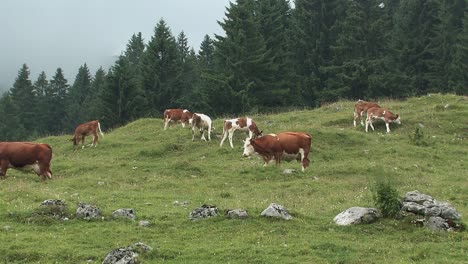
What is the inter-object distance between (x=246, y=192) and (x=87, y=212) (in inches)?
281

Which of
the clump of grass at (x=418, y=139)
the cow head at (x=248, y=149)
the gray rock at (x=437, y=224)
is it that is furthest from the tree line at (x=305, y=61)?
the gray rock at (x=437, y=224)

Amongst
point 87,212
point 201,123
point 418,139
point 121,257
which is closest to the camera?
point 121,257

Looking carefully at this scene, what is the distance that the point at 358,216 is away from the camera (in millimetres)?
14758

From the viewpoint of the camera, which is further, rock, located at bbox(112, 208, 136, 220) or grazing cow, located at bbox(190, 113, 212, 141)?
grazing cow, located at bbox(190, 113, 212, 141)

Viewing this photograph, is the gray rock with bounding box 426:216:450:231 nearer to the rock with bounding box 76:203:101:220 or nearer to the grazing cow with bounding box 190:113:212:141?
the rock with bounding box 76:203:101:220

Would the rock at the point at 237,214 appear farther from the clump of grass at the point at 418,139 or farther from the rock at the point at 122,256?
the clump of grass at the point at 418,139

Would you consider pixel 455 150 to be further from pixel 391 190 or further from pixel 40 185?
pixel 40 185

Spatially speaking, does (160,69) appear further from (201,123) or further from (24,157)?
(24,157)

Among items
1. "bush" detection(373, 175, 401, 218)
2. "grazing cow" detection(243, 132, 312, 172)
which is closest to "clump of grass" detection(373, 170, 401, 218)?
"bush" detection(373, 175, 401, 218)

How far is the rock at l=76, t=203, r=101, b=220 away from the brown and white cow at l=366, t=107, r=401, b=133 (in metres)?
23.3

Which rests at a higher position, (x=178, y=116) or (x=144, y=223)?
(x=178, y=116)

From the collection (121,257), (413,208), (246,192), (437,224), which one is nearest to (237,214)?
(121,257)

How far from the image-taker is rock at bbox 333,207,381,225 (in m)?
14.6

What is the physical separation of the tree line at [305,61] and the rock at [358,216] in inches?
1681
